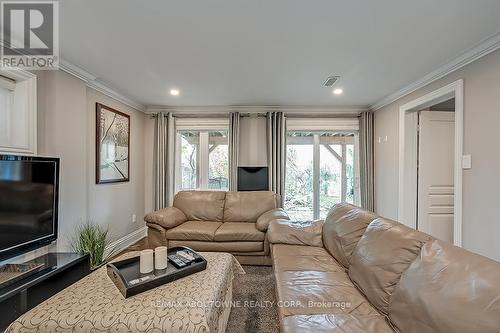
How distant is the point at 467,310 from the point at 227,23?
2125 millimetres

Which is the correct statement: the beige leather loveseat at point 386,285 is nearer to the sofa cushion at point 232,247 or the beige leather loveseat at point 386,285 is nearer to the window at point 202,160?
the sofa cushion at point 232,247

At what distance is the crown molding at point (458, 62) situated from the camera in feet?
6.75

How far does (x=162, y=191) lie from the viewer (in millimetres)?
4336

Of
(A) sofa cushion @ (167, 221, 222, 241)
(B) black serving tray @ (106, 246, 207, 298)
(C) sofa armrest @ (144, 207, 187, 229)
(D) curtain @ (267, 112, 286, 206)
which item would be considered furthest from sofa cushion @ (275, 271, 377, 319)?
(D) curtain @ (267, 112, 286, 206)

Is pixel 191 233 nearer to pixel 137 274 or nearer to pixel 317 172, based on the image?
pixel 137 274

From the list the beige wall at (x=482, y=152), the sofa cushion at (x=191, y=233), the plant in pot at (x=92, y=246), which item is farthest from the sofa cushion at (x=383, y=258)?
the plant in pot at (x=92, y=246)

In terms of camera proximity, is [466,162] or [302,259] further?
[466,162]

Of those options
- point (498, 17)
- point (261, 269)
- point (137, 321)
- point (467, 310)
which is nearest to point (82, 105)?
point (137, 321)

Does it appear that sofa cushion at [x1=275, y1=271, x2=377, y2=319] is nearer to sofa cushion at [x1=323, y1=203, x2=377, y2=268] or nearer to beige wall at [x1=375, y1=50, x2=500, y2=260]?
sofa cushion at [x1=323, y1=203, x2=377, y2=268]

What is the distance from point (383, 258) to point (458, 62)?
230 cm

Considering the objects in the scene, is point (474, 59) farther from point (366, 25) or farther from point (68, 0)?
point (68, 0)

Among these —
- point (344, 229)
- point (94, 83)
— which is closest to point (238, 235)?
point (344, 229)

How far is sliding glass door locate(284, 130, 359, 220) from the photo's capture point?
4555 millimetres

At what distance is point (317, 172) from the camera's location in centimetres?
455
